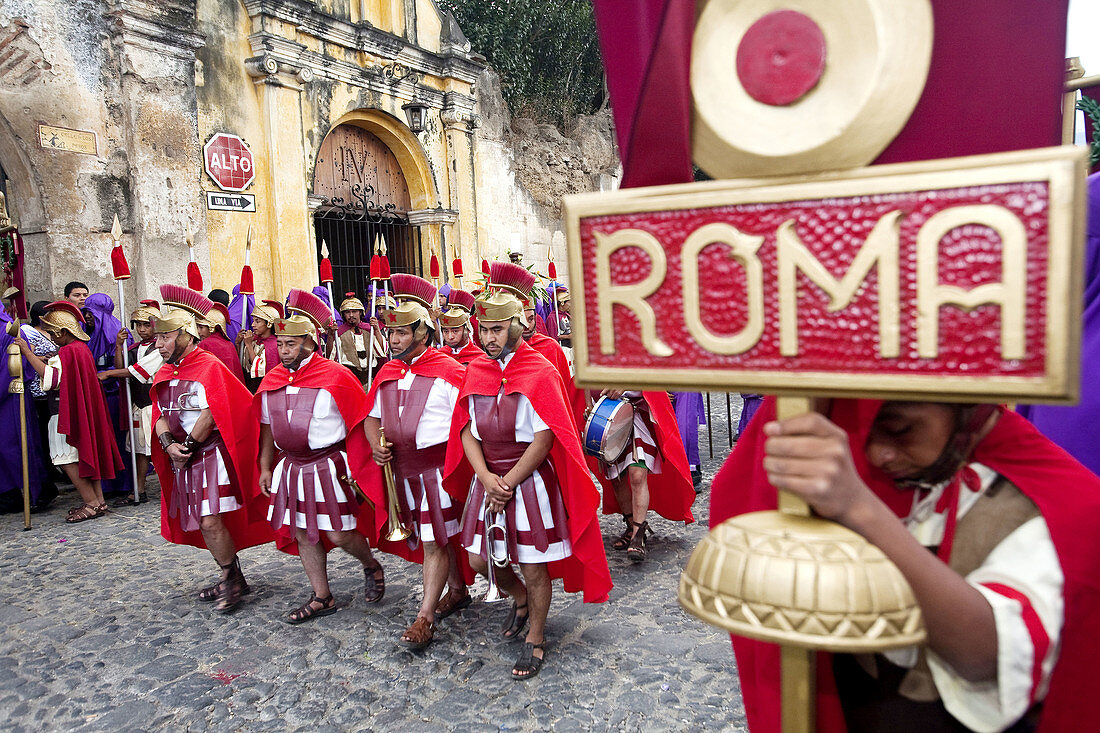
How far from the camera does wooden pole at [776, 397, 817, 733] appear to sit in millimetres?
1039

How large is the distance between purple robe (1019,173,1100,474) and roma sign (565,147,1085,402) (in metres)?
1.64

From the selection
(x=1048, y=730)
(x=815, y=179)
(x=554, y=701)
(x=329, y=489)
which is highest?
(x=815, y=179)

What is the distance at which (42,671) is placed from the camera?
434cm

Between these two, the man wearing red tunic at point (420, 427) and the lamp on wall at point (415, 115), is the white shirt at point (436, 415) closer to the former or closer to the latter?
the man wearing red tunic at point (420, 427)

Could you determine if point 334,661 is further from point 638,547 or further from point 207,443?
point 638,547

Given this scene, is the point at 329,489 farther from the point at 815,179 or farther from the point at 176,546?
the point at 815,179

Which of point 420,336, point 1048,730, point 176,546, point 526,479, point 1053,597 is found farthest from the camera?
point 176,546

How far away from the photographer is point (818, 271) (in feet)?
3.21

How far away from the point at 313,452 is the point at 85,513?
13.8 ft

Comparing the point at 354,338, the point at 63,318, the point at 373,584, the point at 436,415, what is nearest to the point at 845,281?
the point at 436,415

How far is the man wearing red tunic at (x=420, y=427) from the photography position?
15.3ft

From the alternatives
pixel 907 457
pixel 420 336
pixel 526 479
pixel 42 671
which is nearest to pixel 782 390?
pixel 907 457

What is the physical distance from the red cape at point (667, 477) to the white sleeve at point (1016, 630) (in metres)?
4.66

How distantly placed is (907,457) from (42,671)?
16.0 feet
